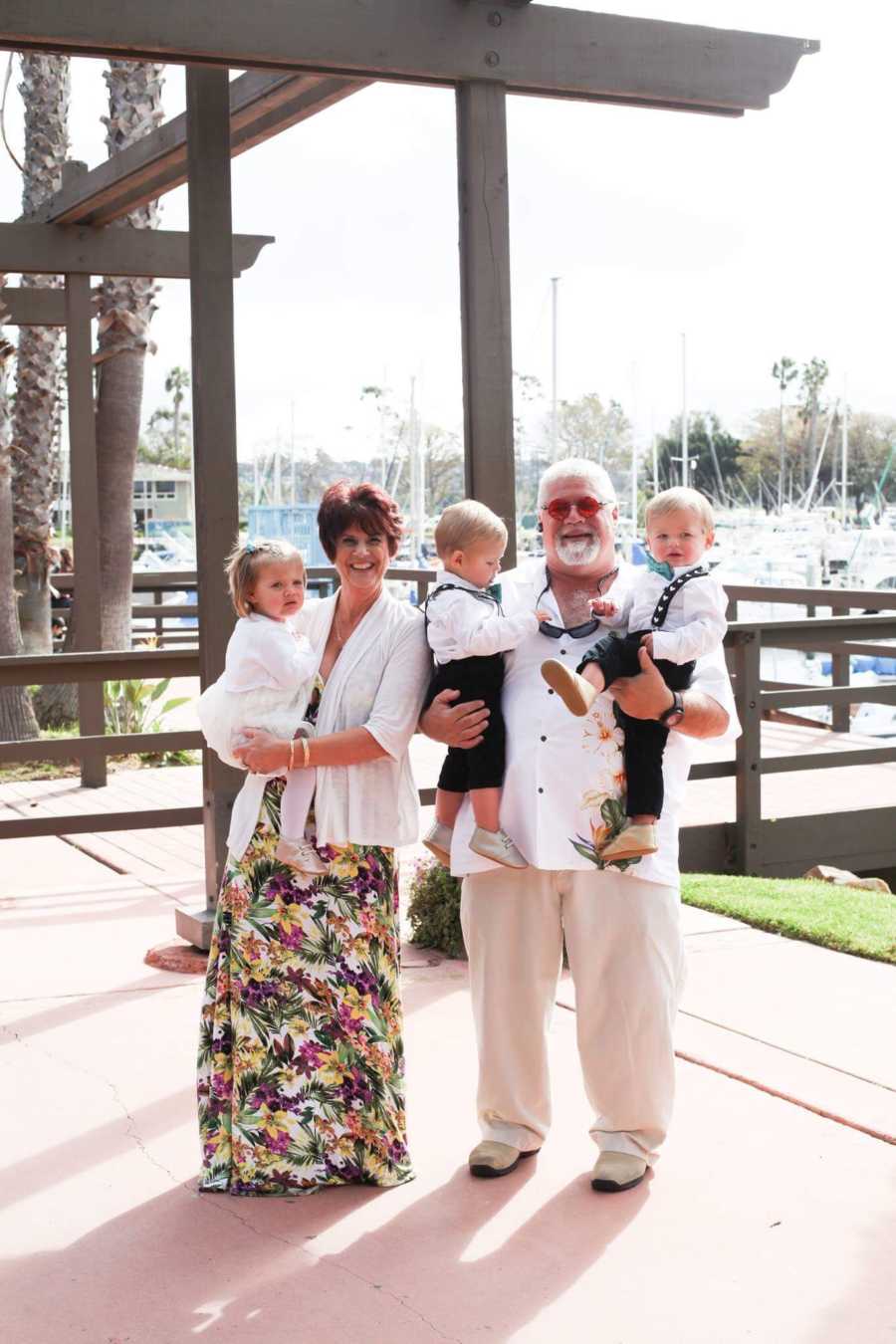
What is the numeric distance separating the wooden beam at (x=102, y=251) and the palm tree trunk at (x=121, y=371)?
8.05 feet

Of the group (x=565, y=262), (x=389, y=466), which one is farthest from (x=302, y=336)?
(x=565, y=262)

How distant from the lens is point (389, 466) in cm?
6831

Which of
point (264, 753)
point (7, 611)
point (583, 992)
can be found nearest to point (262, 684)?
point (264, 753)

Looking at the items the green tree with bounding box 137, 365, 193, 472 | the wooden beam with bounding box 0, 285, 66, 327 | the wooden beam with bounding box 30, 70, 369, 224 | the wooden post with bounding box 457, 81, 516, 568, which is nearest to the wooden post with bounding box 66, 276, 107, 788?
the wooden beam with bounding box 30, 70, 369, 224

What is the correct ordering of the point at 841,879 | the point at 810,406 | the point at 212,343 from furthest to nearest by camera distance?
the point at 810,406, the point at 841,879, the point at 212,343

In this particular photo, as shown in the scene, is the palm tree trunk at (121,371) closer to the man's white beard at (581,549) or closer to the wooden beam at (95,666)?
the wooden beam at (95,666)

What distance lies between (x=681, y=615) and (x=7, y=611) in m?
8.32

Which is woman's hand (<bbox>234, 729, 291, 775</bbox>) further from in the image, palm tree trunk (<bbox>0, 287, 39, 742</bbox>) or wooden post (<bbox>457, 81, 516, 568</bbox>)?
palm tree trunk (<bbox>0, 287, 39, 742</bbox>)

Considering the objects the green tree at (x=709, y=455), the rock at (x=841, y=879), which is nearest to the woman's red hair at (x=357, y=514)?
the rock at (x=841, y=879)

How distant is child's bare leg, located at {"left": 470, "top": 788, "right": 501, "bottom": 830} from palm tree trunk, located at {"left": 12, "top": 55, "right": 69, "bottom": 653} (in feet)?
28.7

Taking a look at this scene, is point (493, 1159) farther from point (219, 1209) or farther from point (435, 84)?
point (435, 84)

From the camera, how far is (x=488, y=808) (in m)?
3.61

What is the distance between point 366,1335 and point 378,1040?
2.49 ft

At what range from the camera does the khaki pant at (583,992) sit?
3615 millimetres
